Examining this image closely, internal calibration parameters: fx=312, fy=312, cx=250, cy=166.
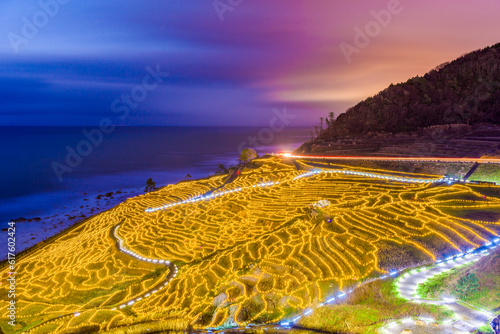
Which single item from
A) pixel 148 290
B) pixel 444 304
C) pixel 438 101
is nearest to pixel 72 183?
pixel 148 290

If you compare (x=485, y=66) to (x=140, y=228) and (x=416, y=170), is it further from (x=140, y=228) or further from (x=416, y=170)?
(x=140, y=228)

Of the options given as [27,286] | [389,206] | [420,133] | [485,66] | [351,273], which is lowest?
[27,286]

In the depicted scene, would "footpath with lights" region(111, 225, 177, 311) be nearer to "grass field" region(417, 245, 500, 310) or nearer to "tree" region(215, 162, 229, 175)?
"grass field" region(417, 245, 500, 310)

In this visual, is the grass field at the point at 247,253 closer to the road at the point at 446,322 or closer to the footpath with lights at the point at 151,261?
the footpath with lights at the point at 151,261

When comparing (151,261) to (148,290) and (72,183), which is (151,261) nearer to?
(148,290)

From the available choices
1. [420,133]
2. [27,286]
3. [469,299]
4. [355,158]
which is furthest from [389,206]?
[420,133]

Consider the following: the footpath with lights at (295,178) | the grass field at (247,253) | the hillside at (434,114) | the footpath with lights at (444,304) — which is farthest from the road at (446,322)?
the hillside at (434,114)
